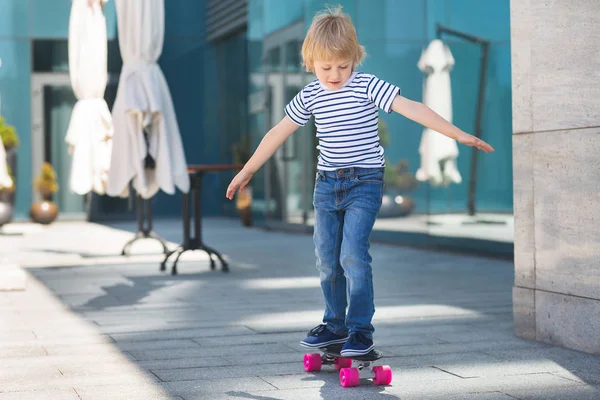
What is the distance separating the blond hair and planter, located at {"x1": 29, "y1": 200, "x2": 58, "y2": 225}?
14668mm

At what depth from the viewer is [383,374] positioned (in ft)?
12.1

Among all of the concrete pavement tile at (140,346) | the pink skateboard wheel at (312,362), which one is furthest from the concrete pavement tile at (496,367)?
the concrete pavement tile at (140,346)

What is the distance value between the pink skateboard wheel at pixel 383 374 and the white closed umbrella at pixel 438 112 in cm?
656

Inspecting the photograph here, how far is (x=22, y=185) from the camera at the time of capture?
18.9 metres

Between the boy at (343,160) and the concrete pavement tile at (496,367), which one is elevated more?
the boy at (343,160)

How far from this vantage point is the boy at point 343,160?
12.2ft

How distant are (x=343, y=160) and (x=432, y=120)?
0.42 metres

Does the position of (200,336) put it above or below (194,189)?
below

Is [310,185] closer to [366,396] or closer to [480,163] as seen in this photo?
[480,163]

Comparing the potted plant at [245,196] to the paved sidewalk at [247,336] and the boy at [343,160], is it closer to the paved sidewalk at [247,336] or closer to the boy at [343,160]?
the paved sidewalk at [247,336]

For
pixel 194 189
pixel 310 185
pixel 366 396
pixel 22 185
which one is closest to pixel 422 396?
pixel 366 396

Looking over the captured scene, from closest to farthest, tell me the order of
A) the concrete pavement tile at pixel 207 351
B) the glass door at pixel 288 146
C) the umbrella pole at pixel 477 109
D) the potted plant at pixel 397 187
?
the concrete pavement tile at pixel 207 351, the umbrella pole at pixel 477 109, the potted plant at pixel 397 187, the glass door at pixel 288 146

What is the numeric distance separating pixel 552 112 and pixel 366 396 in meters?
1.78

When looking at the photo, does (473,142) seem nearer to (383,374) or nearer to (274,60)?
(383,374)
